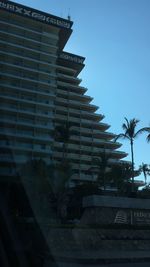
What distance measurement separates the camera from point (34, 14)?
288ft

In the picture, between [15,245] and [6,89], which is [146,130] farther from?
[6,89]

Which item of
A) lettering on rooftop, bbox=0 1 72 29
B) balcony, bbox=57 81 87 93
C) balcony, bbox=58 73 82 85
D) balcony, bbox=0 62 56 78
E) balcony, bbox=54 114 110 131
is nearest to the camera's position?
balcony, bbox=0 62 56 78

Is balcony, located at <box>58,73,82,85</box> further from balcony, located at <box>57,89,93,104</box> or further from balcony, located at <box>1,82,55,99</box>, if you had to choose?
balcony, located at <box>1,82,55,99</box>

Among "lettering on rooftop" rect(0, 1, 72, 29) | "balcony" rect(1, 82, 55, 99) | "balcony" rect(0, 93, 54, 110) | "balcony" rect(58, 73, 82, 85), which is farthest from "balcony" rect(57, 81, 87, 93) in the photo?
"balcony" rect(0, 93, 54, 110)

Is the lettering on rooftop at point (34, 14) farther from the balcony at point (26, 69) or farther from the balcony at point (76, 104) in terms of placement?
the balcony at point (76, 104)

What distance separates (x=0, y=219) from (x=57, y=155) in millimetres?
66187

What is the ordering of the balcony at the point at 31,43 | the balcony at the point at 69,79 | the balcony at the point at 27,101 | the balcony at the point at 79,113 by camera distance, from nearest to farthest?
the balcony at the point at 27,101
the balcony at the point at 31,43
the balcony at the point at 79,113
the balcony at the point at 69,79

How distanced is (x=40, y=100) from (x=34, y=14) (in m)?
20.8

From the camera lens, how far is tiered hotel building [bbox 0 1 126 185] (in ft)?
241

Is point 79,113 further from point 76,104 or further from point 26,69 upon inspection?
point 26,69

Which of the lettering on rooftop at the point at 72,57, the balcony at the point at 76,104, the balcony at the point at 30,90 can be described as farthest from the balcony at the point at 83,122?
the lettering on rooftop at the point at 72,57

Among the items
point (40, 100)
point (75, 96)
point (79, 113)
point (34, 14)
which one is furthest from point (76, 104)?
point (34, 14)

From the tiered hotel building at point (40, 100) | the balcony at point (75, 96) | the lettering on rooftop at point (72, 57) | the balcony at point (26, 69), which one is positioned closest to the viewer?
the tiered hotel building at point (40, 100)

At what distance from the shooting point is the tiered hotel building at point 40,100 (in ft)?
241
